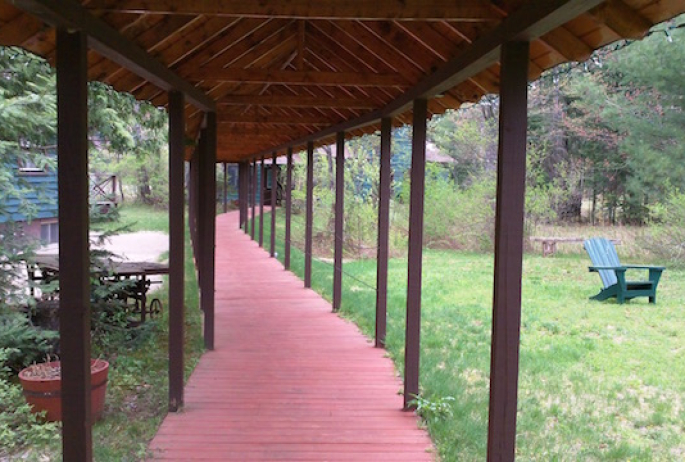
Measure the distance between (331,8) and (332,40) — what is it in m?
2.56

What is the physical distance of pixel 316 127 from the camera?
32.3 feet

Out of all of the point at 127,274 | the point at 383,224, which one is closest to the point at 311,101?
the point at 383,224

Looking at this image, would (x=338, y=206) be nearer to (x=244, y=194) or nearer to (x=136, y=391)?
(x=136, y=391)

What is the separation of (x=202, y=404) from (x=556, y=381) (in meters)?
3.16

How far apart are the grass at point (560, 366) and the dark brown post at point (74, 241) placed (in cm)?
224

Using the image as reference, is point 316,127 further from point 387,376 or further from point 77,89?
point 77,89

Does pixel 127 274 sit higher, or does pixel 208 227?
pixel 208 227

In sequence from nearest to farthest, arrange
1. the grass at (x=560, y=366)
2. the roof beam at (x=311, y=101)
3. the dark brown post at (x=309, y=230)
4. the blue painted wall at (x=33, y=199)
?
the grass at (x=560, y=366), the blue painted wall at (x=33, y=199), the roof beam at (x=311, y=101), the dark brown post at (x=309, y=230)

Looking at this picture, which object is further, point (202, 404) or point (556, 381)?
point (556, 381)

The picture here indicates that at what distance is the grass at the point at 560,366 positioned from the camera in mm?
4598

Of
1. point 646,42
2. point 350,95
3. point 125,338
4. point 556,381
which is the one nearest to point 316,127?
point 350,95

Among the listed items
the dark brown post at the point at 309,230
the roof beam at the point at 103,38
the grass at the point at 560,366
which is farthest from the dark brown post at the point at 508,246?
the dark brown post at the point at 309,230

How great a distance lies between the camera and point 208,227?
6.92 m

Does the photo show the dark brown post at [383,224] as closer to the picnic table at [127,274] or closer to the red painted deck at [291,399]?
the red painted deck at [291,399]
